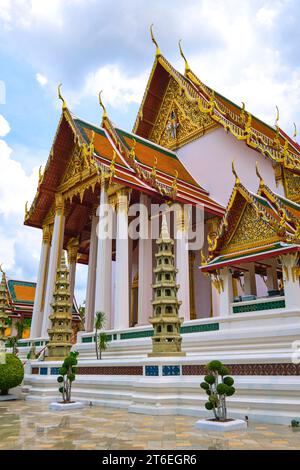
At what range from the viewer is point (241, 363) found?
18.3ft

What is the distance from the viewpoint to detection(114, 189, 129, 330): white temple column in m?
10.3

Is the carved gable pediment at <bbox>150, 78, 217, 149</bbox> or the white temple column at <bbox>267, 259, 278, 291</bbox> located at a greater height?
the carved gable pediment at <bbox>150, 78, 217, 149</bbox>

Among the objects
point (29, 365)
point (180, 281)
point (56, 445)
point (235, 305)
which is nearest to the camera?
point (56, 445)

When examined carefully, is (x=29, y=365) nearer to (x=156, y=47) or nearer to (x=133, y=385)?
(x=133, y=385)

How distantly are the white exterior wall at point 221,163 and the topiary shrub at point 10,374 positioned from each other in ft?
24.6

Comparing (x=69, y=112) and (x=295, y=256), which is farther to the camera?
(x=69, y=112)

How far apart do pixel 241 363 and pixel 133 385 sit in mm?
2023

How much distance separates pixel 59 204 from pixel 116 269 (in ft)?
14.5

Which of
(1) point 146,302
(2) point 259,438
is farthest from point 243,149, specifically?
(2) point 259,438

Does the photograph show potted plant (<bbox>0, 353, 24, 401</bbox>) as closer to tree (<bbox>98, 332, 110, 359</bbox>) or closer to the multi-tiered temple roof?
tree (<bbox>98, 332, 110, 359</bbox>)

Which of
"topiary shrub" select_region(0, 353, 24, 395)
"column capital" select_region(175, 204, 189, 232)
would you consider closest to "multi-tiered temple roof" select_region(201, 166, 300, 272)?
"column capital" select_region(175, 204, 189, 232)

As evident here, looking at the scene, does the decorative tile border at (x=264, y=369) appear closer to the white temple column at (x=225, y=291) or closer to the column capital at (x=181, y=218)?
the white temple column at (x=225, y=291)

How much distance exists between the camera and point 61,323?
1014cm

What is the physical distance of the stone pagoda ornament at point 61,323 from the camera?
385 inches
